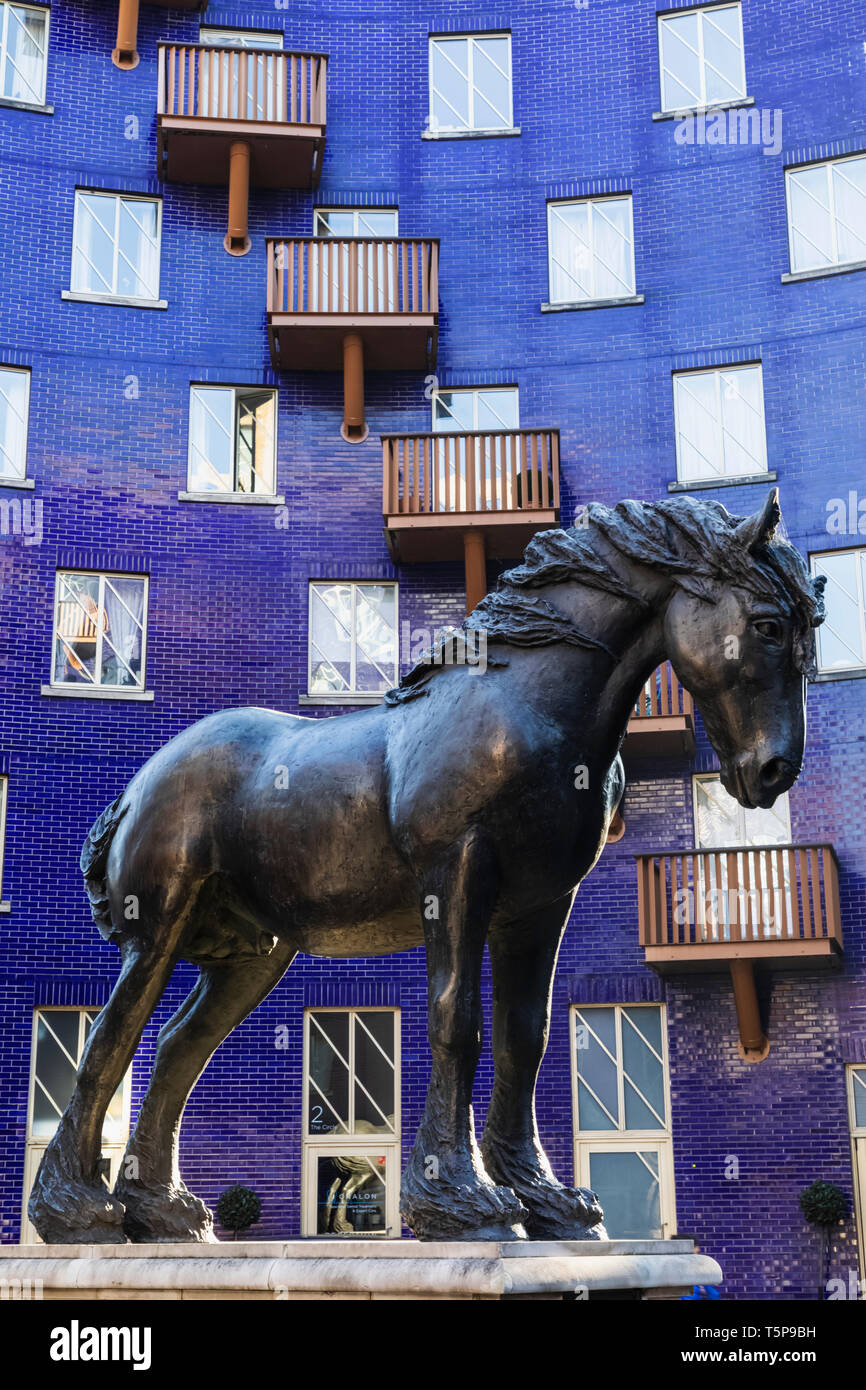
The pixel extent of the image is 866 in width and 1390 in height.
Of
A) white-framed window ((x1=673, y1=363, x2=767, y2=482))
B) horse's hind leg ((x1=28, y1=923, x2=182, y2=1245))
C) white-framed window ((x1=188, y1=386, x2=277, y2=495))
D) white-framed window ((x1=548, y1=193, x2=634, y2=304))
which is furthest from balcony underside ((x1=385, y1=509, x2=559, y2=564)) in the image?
horse's hind leg ((x1=28, y1=923, x2=182, y2=1245))

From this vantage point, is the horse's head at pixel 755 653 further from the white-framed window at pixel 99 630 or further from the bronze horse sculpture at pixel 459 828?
the white-framed window at pixel 99 630

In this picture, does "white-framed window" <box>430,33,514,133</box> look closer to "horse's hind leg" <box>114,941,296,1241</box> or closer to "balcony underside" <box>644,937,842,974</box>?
"balcony underside" <box>644,937,842,974</box>

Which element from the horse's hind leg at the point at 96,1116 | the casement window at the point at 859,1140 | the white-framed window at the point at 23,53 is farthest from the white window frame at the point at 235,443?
the horse's hind leg at the point at 96,1116

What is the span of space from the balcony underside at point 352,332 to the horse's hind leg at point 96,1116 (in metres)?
19.1

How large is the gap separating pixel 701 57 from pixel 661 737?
11982mm

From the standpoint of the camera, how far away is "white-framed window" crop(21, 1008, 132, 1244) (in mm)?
21859

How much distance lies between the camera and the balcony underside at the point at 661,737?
2272 centimetres

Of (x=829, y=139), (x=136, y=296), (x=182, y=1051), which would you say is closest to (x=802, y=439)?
(x=829, y=139)

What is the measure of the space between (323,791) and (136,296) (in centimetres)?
2060

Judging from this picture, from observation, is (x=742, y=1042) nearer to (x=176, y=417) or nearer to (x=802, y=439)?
(x=802, y=439)

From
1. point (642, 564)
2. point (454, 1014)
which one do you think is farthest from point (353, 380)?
point (454, 1014)

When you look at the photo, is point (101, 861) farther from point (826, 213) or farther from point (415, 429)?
point (826, 213)

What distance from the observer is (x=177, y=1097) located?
24.3ft

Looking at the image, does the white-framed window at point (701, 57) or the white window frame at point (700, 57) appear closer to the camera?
the white window frame at point (700, 57)
